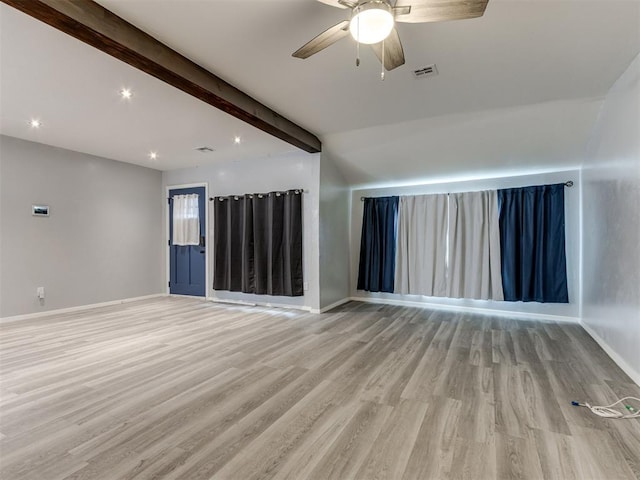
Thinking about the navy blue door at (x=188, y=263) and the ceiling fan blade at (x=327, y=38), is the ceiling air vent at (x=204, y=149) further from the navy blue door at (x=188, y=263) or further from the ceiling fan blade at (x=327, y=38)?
the ceiling fan blade at (x=327, y=38)

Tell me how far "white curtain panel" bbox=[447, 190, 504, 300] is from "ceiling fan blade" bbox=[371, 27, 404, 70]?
3.43 meters

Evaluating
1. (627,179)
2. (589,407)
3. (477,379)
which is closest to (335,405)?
(477,379)

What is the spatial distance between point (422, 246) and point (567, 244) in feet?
6.51

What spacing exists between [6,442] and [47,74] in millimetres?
2800

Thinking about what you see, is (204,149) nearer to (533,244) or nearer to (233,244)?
(233,244)

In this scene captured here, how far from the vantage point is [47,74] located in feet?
8.65

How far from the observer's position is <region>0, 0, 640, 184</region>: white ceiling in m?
2.06

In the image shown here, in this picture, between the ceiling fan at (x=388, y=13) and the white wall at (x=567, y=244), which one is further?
the white wall at (x=567, y=244)

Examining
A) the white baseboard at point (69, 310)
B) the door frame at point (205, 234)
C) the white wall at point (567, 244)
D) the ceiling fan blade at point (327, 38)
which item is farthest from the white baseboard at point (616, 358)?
the white baseboard at point (69, 310)

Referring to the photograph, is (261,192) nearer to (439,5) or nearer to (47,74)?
(47,74)

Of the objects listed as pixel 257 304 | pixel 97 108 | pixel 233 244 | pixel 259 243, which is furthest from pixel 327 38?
pixel 257 304

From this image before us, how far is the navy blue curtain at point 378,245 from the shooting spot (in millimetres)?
5508

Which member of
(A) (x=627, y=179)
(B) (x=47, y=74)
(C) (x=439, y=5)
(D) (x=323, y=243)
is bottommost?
(D) (x=323, y=243)

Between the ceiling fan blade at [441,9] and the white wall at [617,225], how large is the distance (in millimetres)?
1913
